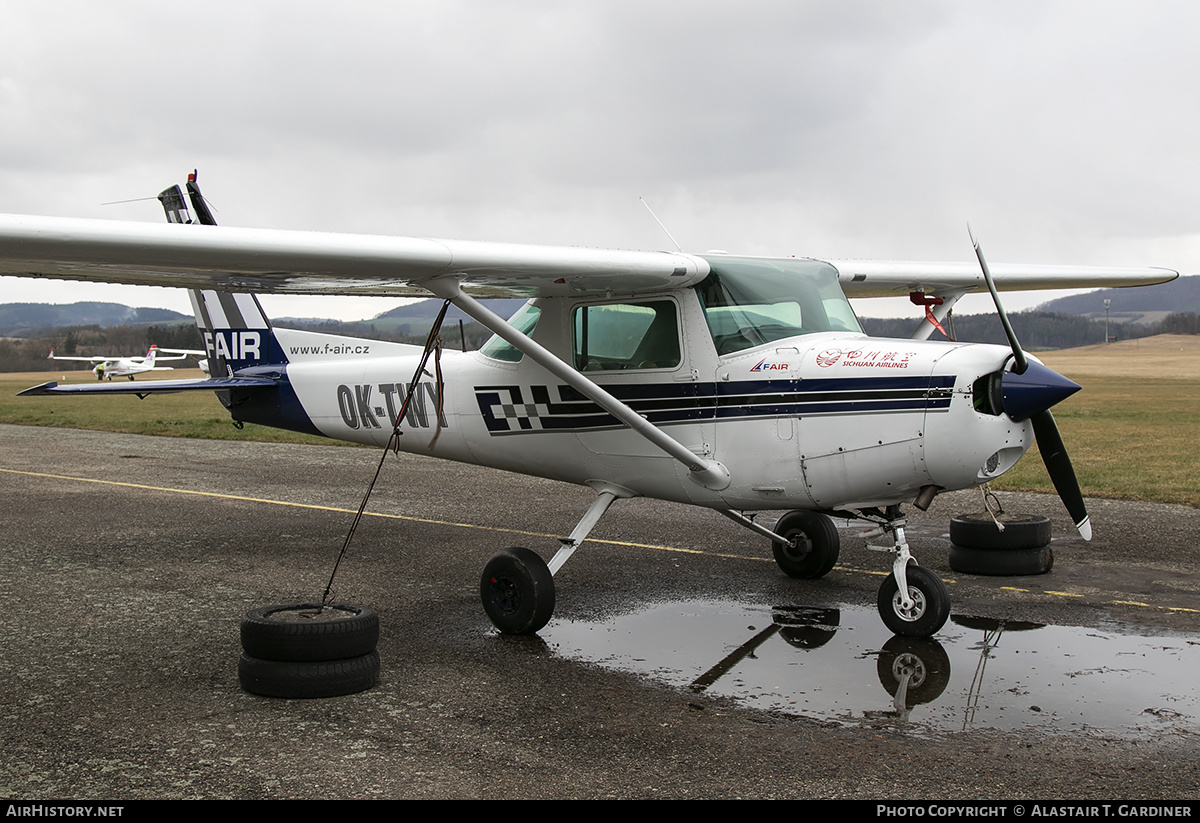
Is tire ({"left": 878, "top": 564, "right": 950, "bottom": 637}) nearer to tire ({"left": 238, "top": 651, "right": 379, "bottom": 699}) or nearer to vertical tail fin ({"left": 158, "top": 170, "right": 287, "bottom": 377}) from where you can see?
tire ({"left": 238, "top": 651, "right": 379, "bottom": 699})

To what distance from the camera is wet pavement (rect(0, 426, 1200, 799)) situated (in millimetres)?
4492

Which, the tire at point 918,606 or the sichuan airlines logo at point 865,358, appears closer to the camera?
the sichuan airlines logo at point 865,358

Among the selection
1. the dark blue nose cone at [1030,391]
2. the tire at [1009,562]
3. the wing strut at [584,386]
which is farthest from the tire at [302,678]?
the tire at [1009,562]

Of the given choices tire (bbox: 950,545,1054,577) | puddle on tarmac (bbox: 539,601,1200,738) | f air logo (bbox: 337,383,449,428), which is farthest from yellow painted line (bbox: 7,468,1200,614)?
f air logo (bbox: 337,383,449,428)

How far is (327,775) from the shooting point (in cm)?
446

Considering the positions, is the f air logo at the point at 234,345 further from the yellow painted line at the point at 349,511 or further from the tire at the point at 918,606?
the tire at the point at 918,606

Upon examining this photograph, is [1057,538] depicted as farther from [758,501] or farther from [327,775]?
[327,775]

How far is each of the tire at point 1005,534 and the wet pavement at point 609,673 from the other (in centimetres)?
31

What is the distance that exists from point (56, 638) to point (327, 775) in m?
3.41

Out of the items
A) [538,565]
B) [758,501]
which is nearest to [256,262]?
[538,565]

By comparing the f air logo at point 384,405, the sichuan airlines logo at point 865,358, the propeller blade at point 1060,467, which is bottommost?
the propeller blade at point 1060,467

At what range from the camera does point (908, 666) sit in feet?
20.2

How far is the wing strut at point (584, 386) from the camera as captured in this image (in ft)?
21.5

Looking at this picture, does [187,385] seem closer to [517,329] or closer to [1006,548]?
[517,329]
